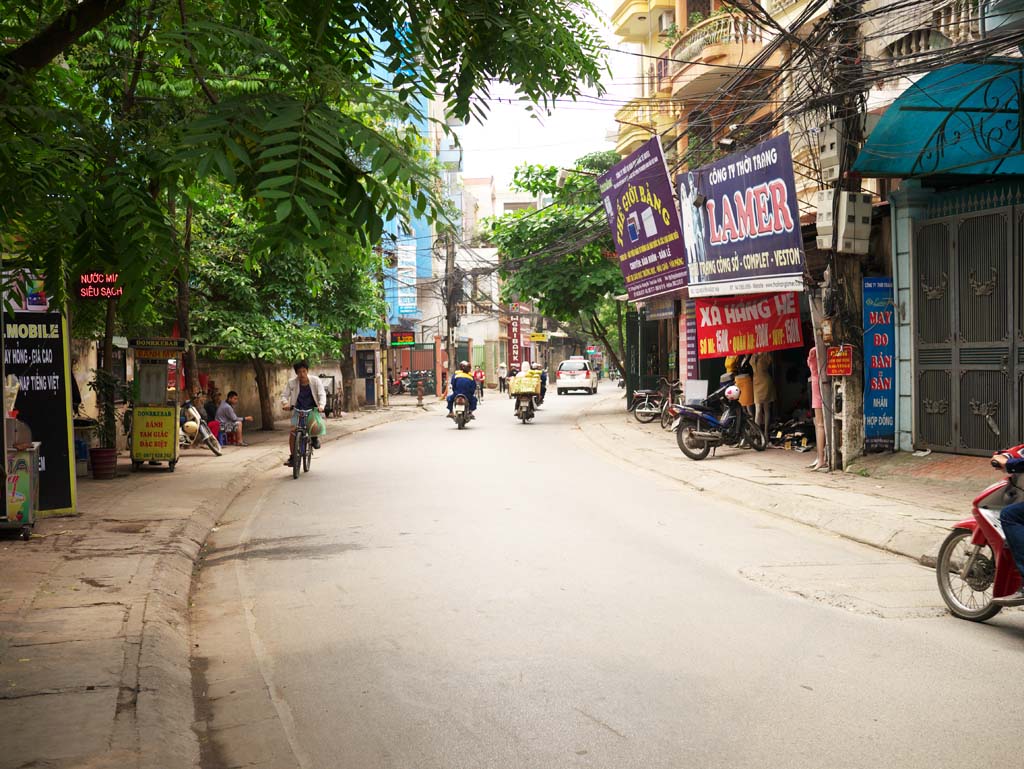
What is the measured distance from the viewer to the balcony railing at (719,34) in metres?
24.9

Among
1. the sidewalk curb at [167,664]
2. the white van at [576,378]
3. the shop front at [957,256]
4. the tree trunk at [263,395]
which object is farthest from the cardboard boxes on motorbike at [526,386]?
the white van at [576,378]

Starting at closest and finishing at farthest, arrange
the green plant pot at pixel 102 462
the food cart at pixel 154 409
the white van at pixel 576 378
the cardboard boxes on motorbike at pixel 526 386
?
the green plant pot at pixel 102 462, the food cart at pixel 154 409, the cardboard boxes on motorbike at pixel 526 386, the white van at pixel 576 378

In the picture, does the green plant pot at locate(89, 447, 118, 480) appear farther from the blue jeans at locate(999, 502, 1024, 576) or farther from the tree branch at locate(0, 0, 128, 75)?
the blue jeans at locate(999, 502, 1024, 576)

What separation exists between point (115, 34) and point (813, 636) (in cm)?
1170

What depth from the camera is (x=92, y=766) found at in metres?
3.82

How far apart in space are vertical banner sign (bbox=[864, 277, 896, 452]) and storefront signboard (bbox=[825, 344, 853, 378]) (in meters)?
0.51

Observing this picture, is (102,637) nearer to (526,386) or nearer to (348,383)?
(526,386)

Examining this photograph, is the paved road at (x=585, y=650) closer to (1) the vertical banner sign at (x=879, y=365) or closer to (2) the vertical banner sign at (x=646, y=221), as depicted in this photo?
(1) the vertical banner sign at (x=879, y=365)

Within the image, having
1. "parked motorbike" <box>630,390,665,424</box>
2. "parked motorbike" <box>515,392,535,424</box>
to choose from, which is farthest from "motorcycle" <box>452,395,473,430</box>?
"parked motorbike" <box>630,390,665,424</box>

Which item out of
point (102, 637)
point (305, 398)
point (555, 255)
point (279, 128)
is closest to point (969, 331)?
point (305, 398)

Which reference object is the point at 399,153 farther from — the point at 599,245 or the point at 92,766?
the point at 599,245

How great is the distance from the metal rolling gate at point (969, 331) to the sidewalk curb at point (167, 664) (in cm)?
971

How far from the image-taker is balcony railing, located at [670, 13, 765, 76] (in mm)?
24856

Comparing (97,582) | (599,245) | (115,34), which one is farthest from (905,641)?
(599,245)
